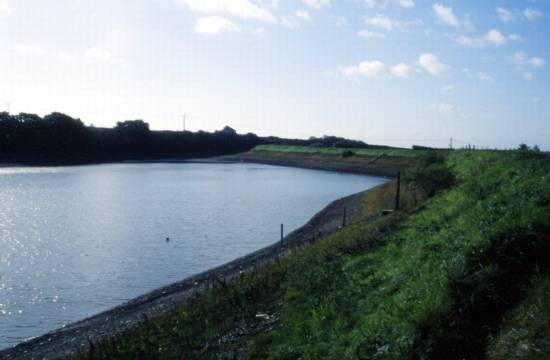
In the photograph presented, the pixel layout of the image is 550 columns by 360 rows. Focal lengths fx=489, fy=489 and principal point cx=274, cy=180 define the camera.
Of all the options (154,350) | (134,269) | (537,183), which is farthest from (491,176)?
(134,269)

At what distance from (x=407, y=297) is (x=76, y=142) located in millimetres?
148882

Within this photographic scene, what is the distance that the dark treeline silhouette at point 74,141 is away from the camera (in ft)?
432

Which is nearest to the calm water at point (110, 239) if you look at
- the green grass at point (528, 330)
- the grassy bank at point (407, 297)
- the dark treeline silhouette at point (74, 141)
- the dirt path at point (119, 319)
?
the dirt path at point (119, 319)

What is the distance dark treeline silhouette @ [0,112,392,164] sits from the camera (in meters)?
132

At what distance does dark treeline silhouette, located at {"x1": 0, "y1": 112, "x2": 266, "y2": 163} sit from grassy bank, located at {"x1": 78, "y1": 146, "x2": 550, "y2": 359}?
431 ft

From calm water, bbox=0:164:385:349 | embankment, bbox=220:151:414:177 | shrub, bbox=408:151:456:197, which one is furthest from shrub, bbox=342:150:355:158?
shrub, bbox=408:151:456:197

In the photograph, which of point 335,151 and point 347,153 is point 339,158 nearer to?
point 347,153

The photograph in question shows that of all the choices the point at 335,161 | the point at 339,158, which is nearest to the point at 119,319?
the point at 335,161

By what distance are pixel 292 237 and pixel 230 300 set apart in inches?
838

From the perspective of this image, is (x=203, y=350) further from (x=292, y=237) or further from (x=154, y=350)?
(x=292, y=237)

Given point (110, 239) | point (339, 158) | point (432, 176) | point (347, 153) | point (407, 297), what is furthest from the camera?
point (339, 158)

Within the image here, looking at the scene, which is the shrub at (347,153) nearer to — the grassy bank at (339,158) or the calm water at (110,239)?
the grassy bank at (339,158)

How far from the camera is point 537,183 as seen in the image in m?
12.7

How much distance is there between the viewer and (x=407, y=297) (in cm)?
959
